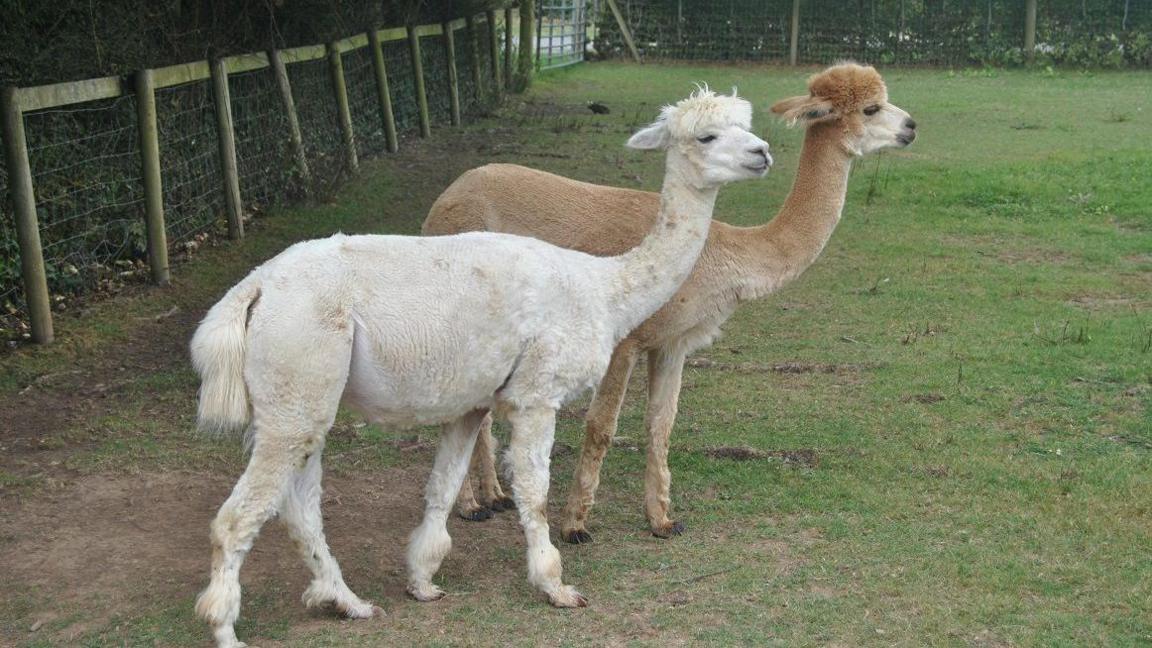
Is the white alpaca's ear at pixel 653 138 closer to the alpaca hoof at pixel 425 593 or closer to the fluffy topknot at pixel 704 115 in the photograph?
the fluffy topknot at pixel 704 115

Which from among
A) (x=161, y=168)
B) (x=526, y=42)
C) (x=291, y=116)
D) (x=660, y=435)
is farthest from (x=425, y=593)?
(x=526, y=42)

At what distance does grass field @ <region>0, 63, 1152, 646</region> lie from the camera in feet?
16.2

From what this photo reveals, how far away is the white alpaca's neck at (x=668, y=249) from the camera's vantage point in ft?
17.9

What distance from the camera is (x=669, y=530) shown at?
5.94 meters

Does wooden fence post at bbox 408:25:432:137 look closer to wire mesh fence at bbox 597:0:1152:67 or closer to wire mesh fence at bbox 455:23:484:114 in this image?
wire mesh fence at bbox 455:23:484:114

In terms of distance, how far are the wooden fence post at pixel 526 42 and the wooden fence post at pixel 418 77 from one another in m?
6.13

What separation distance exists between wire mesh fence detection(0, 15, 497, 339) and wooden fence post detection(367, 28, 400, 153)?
34 cm

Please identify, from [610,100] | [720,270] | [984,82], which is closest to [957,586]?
[720,270]

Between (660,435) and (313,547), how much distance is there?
6.20 feet

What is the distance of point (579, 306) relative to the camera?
5.27 metres

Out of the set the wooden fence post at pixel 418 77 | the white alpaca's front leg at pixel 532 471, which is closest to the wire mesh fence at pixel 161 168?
the wooden fence post at pixel 418 77

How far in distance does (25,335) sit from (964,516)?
239 inches

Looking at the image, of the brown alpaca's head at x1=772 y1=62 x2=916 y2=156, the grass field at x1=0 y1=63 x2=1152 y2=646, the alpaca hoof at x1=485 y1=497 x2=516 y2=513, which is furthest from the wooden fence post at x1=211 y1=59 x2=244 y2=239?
the brown alpaca's head at x1=772 y1=62 x2=916 y2=156

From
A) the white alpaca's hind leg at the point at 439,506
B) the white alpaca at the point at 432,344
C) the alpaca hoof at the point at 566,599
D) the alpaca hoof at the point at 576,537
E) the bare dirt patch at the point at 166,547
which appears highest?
the white alpaca at the point at 432,344
